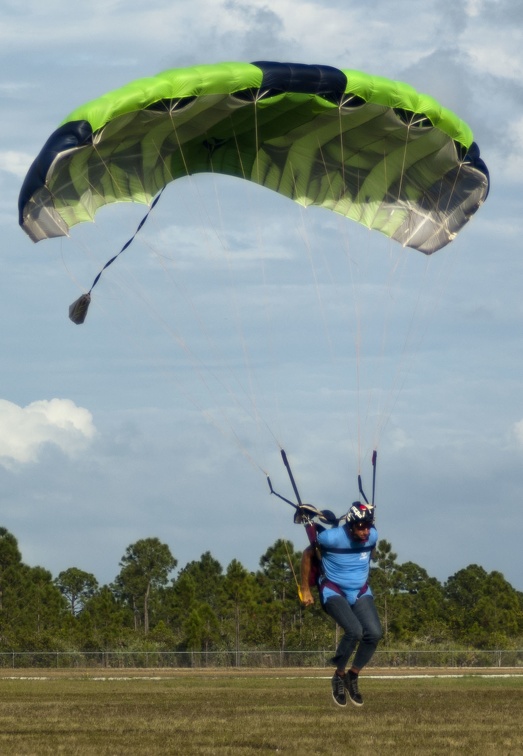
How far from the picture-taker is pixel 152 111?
1486 centimetres

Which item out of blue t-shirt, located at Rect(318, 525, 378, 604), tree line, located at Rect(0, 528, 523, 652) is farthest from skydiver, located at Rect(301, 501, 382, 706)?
tree line, located at Rect(0, 528, 523, 652)

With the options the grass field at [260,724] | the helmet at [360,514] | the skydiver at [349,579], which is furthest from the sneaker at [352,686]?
the helmet at [360,514]

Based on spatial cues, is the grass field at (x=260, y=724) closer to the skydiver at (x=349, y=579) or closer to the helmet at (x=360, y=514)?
the skydiver at (x=349, y=579)

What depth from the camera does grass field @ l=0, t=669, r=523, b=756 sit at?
38.5 feet

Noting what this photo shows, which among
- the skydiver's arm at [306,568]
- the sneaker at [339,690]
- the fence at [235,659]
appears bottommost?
the sneaker at [339,690]

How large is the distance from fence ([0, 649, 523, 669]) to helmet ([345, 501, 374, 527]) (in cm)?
3296

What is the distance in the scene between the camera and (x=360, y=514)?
1366 centimetres

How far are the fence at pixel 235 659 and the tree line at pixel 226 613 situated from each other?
5.03 meters

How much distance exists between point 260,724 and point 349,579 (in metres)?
2.14

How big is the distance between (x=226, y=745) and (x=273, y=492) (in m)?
2.90

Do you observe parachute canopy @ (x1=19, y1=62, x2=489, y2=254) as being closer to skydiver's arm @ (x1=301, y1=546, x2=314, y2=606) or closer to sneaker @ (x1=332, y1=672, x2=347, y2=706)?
skydiver's arm @ (x1=301, y1=546, x2=314, y2=606)

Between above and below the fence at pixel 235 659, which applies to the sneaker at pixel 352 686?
below

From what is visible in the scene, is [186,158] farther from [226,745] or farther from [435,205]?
[226,745]

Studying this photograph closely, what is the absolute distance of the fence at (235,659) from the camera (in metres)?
46.7
